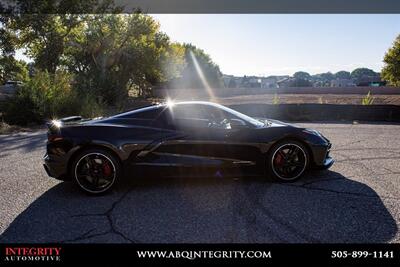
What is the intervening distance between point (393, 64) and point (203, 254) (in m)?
46.7

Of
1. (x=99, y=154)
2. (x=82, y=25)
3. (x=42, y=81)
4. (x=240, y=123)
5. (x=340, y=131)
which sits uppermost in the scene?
(x=82, y=25)

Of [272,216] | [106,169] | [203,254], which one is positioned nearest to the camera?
[203,254]

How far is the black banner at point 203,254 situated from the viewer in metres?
2.78

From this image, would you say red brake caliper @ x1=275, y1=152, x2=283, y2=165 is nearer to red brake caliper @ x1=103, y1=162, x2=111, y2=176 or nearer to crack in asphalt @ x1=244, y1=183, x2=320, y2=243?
crack in asphalt @ x1=244, y1=183, x2=320, y2=243

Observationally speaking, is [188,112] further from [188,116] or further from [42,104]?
[42,104]

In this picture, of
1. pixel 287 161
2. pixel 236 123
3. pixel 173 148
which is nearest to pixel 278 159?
pixel 287 161

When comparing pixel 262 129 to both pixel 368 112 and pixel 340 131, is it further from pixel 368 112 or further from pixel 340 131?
pixel 368 112

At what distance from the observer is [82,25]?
2988cm

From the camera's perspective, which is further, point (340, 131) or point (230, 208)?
point (340, 131)

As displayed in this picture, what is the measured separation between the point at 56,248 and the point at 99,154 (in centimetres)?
157

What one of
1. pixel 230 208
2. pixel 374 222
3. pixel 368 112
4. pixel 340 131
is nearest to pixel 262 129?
pixel 230 208

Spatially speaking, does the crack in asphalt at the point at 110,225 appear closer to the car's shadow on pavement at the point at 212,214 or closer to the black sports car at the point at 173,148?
the car's shadow on pavement at the point at 212,214

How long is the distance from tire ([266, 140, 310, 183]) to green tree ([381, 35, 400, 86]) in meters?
43.7

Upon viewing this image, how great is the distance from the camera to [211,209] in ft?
12.7
